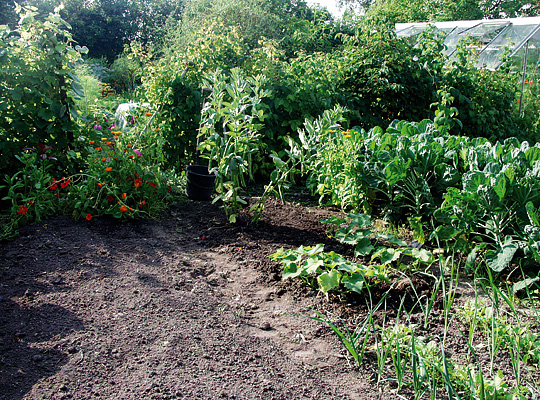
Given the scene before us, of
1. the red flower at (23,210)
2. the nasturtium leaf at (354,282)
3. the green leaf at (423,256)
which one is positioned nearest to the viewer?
the nasturtium leaf at (354,282)

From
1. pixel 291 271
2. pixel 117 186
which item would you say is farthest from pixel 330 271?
pixel 117 186

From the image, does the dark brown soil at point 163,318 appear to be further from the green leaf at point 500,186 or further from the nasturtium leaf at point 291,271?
the green leaf at point 500,186

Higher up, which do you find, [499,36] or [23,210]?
[499,36]

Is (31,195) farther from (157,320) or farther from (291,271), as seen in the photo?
(291,271)

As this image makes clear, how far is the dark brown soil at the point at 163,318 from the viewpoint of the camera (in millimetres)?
1856

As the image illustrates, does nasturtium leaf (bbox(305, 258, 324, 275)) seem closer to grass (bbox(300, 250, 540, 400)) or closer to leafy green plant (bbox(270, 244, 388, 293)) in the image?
leafy green plant (bbox(270, 244, 388, 293))

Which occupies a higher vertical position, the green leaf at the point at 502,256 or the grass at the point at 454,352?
the green leaf at the point at 502,256

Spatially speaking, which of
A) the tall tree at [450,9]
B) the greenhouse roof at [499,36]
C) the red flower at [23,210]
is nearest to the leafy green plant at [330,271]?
the red flower at [23,210]

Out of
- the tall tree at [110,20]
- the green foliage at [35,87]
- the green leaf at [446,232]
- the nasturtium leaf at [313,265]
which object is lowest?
the nasturtium leaf at [313,265]

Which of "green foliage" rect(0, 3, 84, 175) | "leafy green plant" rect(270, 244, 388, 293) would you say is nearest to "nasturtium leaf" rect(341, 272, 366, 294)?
"leafy green plant" rect(270, 244, 388, 293)

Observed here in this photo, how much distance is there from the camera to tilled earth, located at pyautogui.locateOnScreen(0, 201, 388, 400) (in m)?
1.85

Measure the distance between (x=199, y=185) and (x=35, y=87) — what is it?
5.71 ft

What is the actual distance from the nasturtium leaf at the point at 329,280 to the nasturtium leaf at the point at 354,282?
0.05 m

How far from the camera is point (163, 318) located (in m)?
2.33
